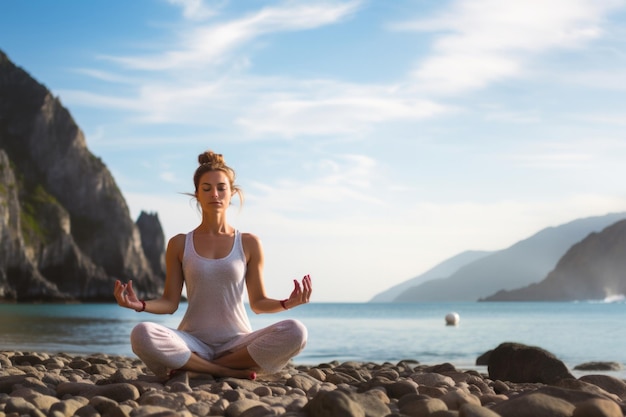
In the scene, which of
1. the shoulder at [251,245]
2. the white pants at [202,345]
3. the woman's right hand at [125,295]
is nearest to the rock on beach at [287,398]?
the white pants at [202,345]

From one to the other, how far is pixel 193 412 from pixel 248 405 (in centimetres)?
39

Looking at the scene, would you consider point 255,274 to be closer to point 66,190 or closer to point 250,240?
point 250,240

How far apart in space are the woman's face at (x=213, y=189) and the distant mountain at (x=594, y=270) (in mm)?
184547

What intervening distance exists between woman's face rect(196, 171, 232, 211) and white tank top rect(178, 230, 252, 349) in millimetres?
420

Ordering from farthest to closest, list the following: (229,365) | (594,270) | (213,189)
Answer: (594,270) → (213,189) → (229,365)

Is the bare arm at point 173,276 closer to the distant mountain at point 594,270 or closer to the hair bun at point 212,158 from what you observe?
the hair bun at point 212,158

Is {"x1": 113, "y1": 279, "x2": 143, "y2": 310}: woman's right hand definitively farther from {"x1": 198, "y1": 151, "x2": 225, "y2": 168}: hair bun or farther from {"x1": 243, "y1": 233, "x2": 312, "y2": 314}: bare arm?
{"x1": 198, "y1": 151, "x2": 225, "y2": 168}: hair bun

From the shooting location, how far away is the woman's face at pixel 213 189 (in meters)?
7.59

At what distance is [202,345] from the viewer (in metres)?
7.47

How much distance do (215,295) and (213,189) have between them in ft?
3.27

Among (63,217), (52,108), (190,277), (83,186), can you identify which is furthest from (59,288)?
(190,277)

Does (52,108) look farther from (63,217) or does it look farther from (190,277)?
(190,277)

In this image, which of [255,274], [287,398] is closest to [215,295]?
[255,274]

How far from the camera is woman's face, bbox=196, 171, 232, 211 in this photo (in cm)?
759
